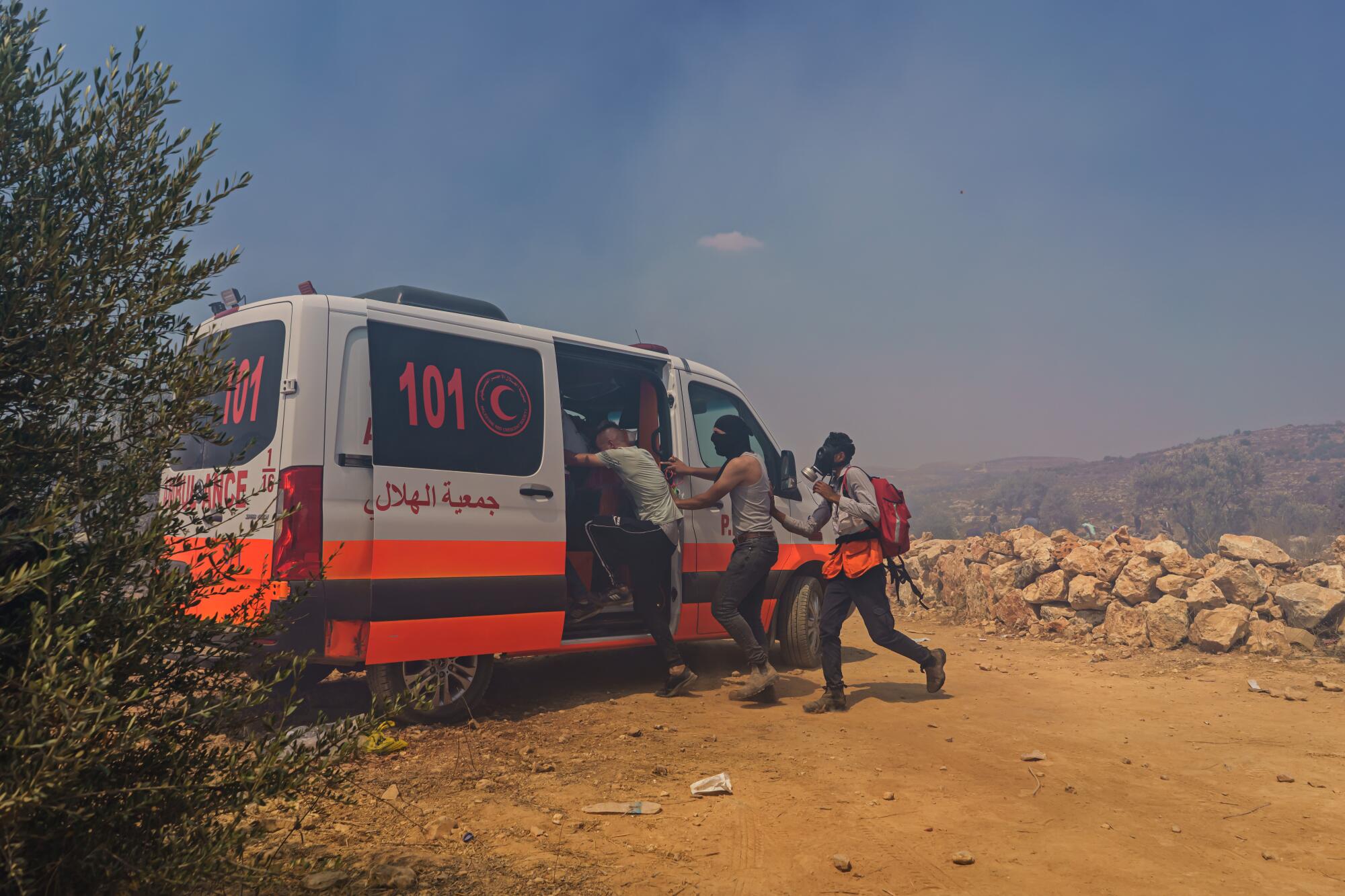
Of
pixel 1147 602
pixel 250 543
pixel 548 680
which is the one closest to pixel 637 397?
pixel 548 680

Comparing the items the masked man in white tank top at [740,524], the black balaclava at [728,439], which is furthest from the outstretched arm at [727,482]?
the black balaclava at [728,439]

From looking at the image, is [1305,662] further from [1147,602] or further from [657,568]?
[657,568]

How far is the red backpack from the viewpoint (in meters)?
5.95

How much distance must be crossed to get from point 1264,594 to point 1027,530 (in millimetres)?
3613

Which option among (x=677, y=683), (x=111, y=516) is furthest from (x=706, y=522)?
(x=111, y=516)

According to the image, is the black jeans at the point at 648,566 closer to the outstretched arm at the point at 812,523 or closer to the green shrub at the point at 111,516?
the outstretched arm at the point at 812,523

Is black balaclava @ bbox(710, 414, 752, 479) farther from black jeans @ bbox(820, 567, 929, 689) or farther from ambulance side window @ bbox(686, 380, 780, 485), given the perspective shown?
black jeans @ bbox(820, 567, 929, 689)

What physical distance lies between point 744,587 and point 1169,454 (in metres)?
47.8

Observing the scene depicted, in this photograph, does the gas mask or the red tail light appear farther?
the gas mask

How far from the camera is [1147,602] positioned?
30.4 feet

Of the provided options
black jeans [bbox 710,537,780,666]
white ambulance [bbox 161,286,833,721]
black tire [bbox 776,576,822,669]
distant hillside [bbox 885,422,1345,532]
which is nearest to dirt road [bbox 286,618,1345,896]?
black tire [bbox 776,576,822,669]

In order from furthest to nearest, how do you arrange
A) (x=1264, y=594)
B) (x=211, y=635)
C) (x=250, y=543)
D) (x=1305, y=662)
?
1. (x=1264, y=594)
2. (x=1305, y=662)
3. (x=250, y=543)
4. (x=211, y=635)

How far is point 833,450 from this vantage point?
6.27 m

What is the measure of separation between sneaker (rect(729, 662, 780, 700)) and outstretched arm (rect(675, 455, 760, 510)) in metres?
1.25
